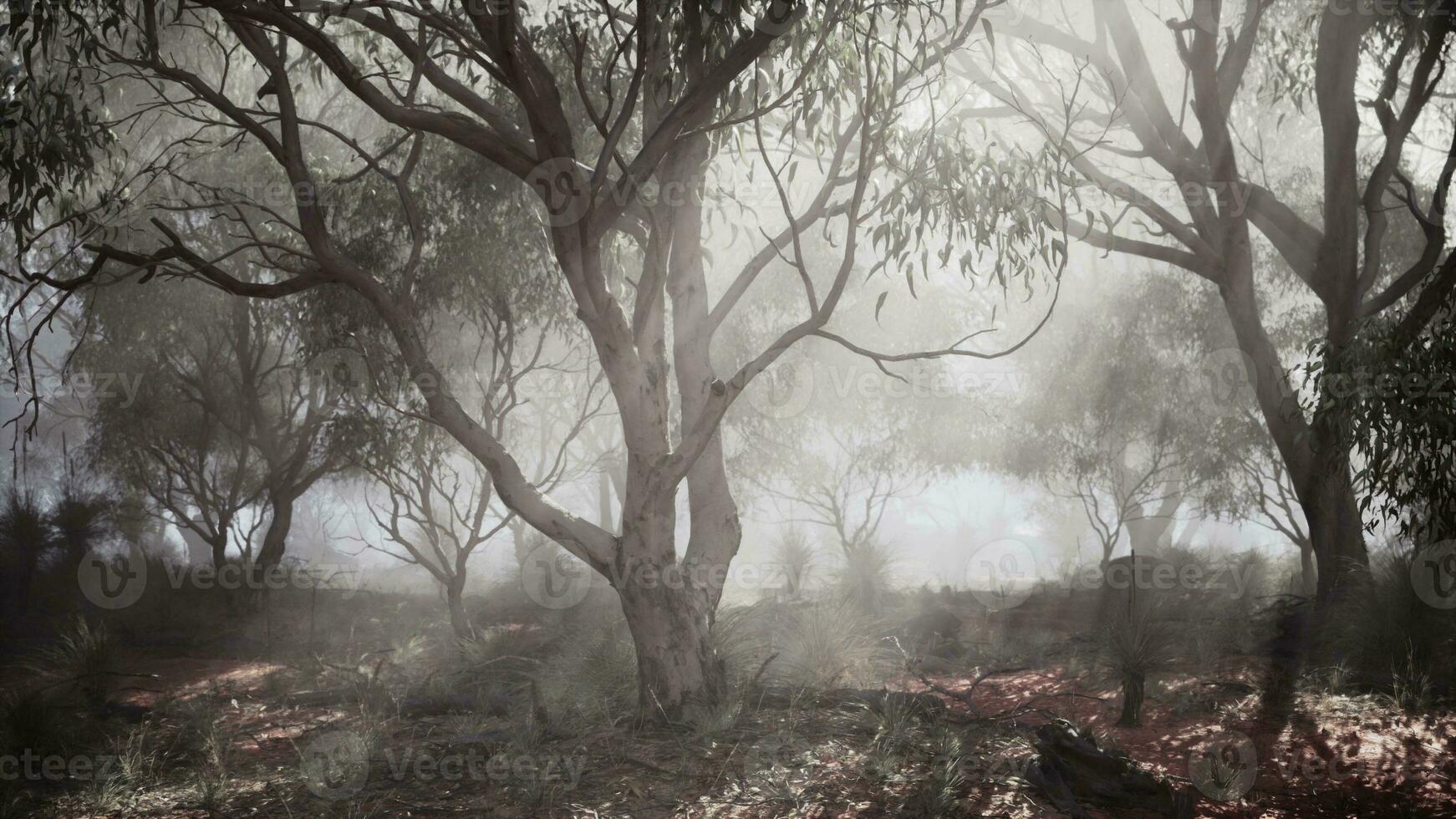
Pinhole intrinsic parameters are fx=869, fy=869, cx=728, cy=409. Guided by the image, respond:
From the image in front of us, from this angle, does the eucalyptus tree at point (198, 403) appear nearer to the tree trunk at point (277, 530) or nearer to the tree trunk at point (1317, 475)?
the tree trunk at point (277, 530)

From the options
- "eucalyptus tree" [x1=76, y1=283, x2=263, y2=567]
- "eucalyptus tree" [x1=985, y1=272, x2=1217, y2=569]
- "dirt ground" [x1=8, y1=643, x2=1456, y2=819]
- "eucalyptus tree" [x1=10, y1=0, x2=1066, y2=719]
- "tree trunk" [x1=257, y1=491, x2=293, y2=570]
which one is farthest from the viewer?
"eucalyptus tree" [x1=985, y1=272, x2=1217, y2=569]

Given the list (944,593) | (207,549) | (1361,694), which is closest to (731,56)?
(1361,694)

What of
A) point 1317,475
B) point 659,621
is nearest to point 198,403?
point 659,621

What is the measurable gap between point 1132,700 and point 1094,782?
1.58m

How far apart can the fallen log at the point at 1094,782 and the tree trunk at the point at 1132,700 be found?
114cm

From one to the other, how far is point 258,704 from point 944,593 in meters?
9.82

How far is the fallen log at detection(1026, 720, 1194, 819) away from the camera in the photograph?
4145 mm

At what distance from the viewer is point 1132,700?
18.6 ft

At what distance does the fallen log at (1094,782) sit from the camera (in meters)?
4.14

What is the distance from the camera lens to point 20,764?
194 inches

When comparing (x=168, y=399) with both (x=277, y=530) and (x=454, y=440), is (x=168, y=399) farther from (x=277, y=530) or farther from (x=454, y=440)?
(x=454, y=440)

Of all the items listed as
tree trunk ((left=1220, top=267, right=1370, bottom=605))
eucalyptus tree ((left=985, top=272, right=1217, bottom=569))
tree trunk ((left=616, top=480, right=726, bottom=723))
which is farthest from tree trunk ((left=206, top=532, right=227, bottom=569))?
tree trunk ((left=1220, top=267, right=1370, bottom=605))

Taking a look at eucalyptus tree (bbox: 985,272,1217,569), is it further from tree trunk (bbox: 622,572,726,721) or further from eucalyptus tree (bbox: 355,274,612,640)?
tree trunk (bbox: 622,572,726,721)

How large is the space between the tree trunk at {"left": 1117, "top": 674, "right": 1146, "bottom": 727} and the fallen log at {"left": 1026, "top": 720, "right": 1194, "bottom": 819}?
1141 mm
